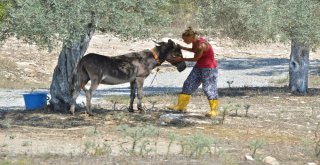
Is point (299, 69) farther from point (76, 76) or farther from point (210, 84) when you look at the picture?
point (76, 76)

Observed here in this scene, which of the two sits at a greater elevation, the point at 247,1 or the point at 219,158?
the point at 247,1

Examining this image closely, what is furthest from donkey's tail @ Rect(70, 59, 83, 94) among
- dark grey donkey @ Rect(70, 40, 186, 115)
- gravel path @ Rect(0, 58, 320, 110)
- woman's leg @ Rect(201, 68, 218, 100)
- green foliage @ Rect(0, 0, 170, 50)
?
gravel path @ Rect(0, 58, 320, 110)

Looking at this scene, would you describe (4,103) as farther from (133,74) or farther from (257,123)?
(257,123)

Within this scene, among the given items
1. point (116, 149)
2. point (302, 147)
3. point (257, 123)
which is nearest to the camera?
point (116, 149)

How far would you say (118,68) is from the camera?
50.6 ft

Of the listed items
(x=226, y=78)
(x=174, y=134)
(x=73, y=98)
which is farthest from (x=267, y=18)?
(x=226, y=78)

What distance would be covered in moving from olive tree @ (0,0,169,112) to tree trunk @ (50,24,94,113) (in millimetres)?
1525

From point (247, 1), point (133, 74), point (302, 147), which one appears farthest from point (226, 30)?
point (302, 147)

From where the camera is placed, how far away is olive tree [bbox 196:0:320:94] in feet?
59.8

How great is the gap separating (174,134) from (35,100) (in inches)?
219

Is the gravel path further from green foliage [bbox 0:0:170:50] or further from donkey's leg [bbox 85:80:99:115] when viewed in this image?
green foliage [bbox 0:0:170:50]

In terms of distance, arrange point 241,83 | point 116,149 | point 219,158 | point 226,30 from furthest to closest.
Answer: point 241,83, point 226,30, point 116,149, point 219,158

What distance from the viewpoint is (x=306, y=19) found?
1825 centimetres

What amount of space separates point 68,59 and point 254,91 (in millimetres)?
8206
